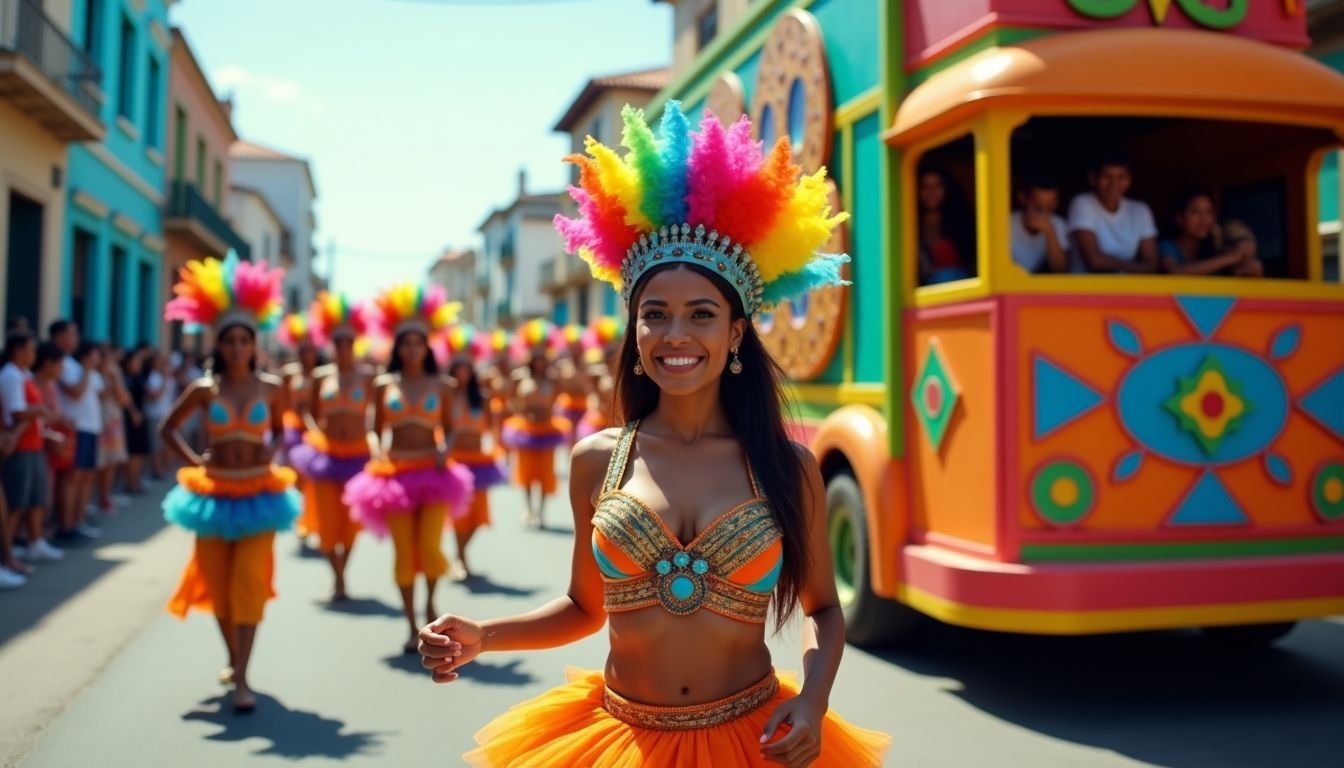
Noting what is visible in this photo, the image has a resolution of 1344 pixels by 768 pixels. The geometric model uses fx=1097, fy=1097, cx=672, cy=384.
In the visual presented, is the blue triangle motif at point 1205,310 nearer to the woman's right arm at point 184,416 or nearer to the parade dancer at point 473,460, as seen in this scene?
the woman's right arm at point 184,416

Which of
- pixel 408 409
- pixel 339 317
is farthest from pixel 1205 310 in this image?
pixel 339 317

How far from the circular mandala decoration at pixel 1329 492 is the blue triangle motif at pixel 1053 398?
128 centimetres

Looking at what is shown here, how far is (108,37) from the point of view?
17531 millimetres

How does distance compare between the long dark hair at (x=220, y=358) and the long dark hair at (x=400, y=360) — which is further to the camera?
the long dark hair at (x=400, y=360)

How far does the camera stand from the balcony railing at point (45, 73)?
12711 millimetres

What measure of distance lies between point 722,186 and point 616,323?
660 inches

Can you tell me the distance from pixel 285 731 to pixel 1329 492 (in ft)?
16.7

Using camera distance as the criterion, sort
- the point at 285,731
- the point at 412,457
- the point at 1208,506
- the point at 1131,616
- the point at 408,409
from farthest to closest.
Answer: the point at 408,409 → the point at 412,457 → the point at 285,731 → the point at 1208,506 → the point at 1131,616

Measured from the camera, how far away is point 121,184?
1922 cm

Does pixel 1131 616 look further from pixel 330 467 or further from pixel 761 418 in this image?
pixel 330 467

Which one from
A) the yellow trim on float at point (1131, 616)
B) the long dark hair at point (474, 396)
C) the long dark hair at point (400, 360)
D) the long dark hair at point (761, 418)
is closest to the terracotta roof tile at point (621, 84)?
the long dark hair at point (474, 396)

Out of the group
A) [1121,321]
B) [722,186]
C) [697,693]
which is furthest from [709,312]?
[1121,321]

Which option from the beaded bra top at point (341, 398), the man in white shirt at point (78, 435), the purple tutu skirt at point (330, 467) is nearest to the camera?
the purple tutu skirt at point (330, 467)

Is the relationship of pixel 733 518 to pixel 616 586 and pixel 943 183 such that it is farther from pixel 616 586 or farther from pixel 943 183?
pixel 943 183
